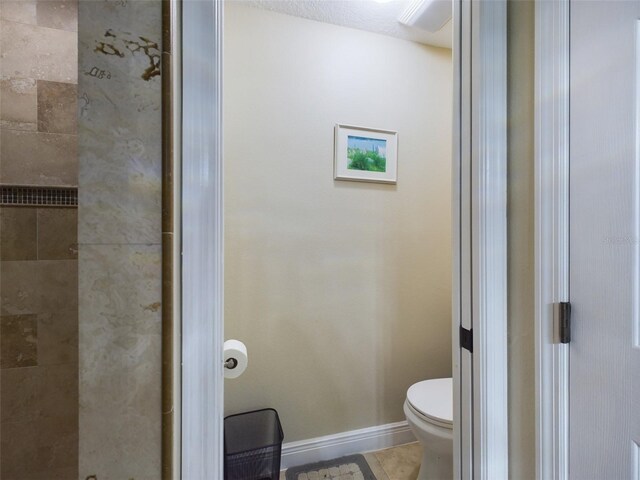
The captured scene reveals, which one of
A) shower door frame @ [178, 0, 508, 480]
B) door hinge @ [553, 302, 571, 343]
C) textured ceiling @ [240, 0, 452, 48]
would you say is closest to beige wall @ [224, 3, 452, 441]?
textured ceiling @ [240, 0, 452, 48]

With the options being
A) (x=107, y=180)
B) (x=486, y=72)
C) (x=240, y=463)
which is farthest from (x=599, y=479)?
→ (x=240, y=463)

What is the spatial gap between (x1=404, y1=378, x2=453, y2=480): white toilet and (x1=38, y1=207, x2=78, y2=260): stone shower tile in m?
1.55

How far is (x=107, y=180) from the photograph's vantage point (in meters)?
0.46

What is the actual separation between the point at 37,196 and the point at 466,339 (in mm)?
1504

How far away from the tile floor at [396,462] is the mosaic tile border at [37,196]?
1.59m

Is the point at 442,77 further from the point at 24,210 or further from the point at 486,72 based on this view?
the point at 24,210

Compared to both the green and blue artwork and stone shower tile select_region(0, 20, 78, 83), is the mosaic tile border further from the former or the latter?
the green and blue artwork

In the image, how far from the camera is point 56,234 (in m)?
1.10

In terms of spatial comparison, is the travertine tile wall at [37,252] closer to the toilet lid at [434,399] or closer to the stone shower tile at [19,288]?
the stone shower tile at [19,288]

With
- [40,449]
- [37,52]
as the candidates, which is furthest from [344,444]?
[37,52]

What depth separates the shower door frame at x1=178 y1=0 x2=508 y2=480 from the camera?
0.56 meters

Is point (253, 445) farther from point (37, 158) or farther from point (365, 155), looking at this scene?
point (365, 155)

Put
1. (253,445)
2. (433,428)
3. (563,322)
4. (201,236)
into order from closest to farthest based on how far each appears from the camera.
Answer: (201,236)
(563,322)
(433,428)
(253,445)

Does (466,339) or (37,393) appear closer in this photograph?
(466,339)
